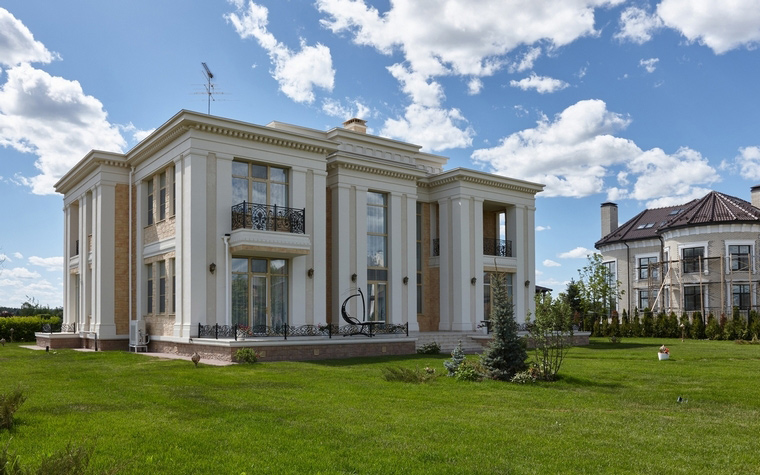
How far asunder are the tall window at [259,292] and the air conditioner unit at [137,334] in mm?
3642

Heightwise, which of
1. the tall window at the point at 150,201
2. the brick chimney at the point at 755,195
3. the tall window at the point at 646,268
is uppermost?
the brick chimney at the point at 755,195

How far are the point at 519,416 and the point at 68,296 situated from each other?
80.8ft

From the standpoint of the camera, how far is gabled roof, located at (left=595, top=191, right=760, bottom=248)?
3634 centimetres

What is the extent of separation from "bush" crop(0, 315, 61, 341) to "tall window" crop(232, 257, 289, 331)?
46.3 ft

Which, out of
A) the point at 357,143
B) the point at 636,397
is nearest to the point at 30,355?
the point at 357,143

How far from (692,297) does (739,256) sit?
352cm

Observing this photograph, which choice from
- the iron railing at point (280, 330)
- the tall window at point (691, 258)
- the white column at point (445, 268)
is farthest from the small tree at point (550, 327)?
the tall window at point (691, 258)

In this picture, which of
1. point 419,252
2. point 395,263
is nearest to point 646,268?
point 419,252

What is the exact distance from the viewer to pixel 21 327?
30.7 metres

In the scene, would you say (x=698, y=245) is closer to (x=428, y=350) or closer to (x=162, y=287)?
(x=428, y=350)

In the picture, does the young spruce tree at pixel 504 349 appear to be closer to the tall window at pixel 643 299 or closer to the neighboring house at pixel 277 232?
the neighboring house at pixel 277 232

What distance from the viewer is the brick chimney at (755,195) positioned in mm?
38219

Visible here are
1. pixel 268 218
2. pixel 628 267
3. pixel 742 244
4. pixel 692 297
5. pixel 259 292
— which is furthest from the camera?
pixel 628 267

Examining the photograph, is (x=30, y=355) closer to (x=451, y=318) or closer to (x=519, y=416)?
(x=451, y=318)
